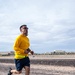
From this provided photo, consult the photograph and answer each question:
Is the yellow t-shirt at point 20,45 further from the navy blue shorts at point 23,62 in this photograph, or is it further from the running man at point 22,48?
the navy blue shorts at point 23,62

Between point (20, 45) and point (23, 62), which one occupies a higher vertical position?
point (20, 45)

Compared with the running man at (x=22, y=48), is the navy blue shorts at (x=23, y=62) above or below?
below

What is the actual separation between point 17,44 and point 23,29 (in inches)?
20.6

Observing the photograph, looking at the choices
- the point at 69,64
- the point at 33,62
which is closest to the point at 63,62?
the point at 69,64

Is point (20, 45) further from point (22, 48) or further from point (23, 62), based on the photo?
point (23, 62)

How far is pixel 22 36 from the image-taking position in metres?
11.6

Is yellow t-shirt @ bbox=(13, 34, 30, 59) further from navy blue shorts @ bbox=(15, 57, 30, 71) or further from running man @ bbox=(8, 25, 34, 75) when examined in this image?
navy blue shorts @ bbox=(15, 57, 30, 71)

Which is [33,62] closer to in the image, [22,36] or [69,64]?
[69,64]

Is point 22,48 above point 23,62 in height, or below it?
above

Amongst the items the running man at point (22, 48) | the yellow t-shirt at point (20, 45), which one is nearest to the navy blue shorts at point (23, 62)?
the running man at point (22, 48)

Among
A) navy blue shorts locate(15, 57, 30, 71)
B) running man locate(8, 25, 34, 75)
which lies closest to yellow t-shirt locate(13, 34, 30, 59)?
running man locate(8, 25, 34, 75)

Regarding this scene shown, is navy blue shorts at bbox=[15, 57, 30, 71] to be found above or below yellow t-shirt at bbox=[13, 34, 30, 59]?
below

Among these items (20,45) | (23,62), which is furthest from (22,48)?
(23,62)

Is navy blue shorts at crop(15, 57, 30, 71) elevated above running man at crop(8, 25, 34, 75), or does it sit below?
below
